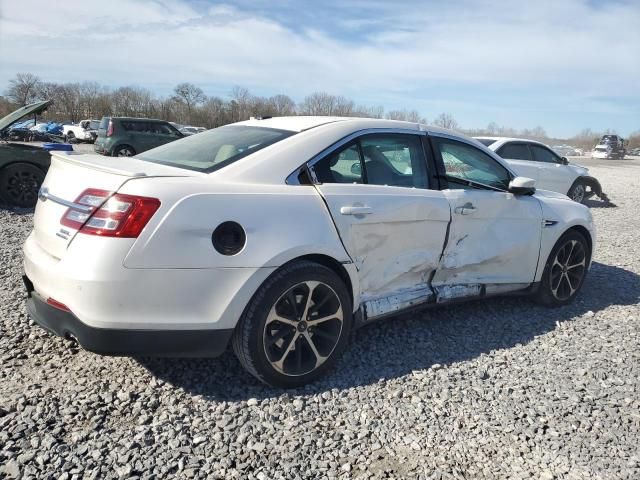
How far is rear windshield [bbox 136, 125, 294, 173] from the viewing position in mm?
3041

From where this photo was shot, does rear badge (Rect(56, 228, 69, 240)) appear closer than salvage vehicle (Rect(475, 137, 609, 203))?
Yes

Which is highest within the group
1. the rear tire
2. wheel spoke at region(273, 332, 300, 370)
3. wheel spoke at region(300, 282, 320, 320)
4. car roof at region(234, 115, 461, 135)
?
car roof at region(234, 115, 461, 135)

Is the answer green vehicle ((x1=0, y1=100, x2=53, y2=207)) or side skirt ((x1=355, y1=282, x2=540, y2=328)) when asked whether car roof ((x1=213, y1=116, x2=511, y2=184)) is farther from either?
green vehicle ((x1=0, y1=100, x2=53, y2=207))

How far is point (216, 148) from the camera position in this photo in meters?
3.27

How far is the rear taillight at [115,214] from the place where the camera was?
2432 millimetres

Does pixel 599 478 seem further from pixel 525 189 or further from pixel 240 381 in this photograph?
pixel 525 189

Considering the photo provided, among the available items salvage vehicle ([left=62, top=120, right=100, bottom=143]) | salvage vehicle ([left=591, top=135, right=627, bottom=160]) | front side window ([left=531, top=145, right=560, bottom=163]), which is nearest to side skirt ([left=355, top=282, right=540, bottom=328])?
front side window ([left=531, top=145, right=560, bottom=163])

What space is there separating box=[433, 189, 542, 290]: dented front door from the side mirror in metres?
0.05

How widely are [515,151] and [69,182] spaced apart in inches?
397

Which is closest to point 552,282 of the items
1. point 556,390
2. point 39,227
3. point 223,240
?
point 556,390

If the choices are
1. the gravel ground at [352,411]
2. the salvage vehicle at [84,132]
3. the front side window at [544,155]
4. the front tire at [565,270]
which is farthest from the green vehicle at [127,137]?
the salvage vehicle at [84,132]

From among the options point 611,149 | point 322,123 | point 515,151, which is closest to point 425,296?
point 322,123

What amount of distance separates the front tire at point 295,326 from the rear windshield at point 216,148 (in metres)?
0.76

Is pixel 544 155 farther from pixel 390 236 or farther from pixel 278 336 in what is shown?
pixel 278 336
